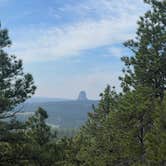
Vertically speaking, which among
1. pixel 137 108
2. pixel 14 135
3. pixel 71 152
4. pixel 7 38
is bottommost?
pixel 71 152

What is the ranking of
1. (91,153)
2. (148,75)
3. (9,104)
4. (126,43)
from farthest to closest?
(91,153) → (126,43) → (148,75) → (9,104)

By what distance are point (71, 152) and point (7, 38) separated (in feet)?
69.6

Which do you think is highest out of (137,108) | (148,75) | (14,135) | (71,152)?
(148,75)

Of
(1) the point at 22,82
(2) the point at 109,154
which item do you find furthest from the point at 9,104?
(2) the point at 109,154

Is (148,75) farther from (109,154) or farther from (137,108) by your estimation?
(109,154)

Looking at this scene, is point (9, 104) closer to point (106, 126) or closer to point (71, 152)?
point (106, 126)

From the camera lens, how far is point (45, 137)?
39.8 metres

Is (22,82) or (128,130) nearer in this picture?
(22,82)

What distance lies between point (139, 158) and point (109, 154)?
186 inches

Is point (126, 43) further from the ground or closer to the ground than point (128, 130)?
further from the ground

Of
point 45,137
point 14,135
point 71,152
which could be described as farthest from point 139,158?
point 71,152

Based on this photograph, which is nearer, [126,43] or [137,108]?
[137,108]

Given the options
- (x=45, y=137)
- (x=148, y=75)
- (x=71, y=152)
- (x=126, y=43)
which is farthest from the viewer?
(x=71, y=152)

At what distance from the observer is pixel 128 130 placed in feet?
93.4
